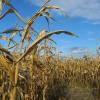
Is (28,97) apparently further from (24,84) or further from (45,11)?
(45,11)

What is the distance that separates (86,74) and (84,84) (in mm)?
562

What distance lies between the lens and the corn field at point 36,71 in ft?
8.11

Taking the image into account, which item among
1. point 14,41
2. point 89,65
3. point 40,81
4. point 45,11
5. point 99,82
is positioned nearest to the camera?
point 45,11

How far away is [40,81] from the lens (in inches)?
177

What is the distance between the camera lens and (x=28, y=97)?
386 centimetres

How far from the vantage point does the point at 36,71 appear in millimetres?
4324

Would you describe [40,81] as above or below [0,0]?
below

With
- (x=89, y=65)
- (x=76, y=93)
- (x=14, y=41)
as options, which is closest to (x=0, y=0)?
(x=14, y=41)

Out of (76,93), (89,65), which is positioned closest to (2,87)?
(76,93)

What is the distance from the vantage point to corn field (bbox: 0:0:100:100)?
2471mm

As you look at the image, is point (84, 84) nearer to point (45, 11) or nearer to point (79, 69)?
point (79, 69)

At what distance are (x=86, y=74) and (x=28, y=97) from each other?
404cm

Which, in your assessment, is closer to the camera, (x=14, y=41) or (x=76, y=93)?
(x=14, y=41)

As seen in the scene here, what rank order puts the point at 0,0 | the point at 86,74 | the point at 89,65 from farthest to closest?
1. the point at 89,65
2. the point at 86,74
3. the point at 0,0
